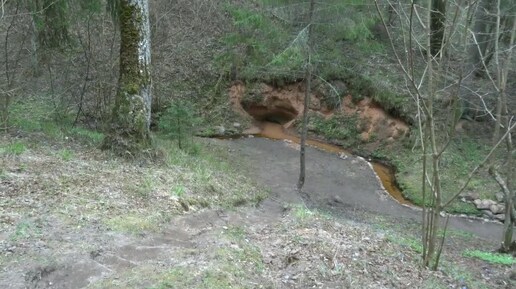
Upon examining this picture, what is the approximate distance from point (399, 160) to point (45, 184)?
41.7 ft

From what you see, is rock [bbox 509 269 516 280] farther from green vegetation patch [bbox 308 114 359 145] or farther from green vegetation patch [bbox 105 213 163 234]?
green vegetation patch [bbox 308 114 359 145]

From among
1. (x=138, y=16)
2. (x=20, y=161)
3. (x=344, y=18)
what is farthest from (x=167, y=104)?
(x=20, y=161)

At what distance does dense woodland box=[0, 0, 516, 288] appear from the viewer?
827 cm

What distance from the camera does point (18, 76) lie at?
12.0 meters

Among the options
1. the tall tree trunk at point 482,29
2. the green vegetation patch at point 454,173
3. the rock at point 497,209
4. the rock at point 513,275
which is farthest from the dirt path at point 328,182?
the tall tree trunk at point 482,29

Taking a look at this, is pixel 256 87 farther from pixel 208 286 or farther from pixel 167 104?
pixel 208 286

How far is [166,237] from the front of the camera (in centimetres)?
608

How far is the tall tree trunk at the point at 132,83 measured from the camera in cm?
892

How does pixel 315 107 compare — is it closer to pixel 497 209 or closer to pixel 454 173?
pixel 454 173

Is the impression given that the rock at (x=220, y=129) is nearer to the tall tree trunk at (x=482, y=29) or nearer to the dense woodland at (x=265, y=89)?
the dense woodland at (x=265, y=89)

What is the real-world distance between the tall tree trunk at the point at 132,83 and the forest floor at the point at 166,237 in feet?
1.41

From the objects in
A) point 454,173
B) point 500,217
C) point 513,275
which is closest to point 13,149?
point 513,275

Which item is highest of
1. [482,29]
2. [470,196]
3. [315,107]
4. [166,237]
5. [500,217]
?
[482,29]

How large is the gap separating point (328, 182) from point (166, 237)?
9452 millimetres
